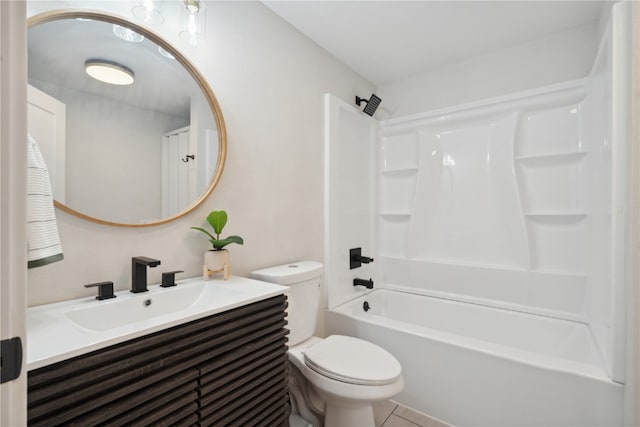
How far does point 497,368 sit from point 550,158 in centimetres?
149

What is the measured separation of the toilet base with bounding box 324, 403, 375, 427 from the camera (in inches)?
60.1

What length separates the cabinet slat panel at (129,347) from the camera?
677mm

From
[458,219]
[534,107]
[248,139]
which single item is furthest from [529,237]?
[248,139]

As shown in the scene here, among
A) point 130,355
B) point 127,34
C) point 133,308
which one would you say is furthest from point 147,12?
point 130,355

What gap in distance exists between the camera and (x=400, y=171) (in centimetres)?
278

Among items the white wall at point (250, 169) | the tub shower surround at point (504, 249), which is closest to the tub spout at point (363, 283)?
the tub shower surround at point (504, 249)

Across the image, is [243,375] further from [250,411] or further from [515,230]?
[515,230]

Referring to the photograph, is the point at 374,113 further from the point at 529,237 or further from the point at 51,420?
the point at 51,420

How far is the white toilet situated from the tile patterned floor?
291 mm

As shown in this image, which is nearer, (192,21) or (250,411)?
(250,411)

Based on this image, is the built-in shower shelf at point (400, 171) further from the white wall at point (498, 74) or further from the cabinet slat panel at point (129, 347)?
the cabinet slat panel at point (129, 347)

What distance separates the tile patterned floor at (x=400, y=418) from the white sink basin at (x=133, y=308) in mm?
1339

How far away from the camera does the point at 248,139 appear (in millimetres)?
1722

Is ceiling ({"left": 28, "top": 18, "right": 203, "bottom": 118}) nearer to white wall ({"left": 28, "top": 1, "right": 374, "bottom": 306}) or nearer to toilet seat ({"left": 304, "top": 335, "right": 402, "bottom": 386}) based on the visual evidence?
white wall ({"left": 28, "top": 1, "right": 374, "bottom": 306})
